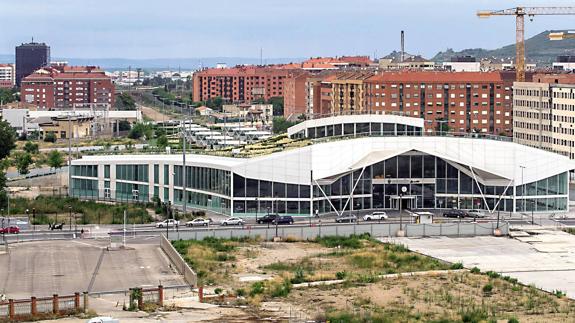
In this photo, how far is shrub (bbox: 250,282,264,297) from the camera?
36750mm

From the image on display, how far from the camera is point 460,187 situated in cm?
5803

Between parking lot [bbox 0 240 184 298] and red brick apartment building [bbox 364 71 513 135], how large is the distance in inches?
2173

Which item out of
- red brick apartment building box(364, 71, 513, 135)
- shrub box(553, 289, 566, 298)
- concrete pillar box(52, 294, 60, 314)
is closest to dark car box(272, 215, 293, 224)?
shrub box(553, 289, 566, 298)

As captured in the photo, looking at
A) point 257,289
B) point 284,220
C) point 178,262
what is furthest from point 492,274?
point 284,220

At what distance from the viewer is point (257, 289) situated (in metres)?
37.1

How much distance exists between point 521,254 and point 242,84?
118143 millimetres

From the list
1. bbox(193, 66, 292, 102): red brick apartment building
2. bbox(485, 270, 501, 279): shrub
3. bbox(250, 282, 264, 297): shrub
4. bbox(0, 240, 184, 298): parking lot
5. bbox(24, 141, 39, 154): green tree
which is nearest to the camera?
bbox(250, 282, 264, 297): shrub

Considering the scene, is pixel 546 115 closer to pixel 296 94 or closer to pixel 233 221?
pixel 233 221

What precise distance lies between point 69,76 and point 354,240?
112 metres

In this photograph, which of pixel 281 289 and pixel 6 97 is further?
pixel 6 97

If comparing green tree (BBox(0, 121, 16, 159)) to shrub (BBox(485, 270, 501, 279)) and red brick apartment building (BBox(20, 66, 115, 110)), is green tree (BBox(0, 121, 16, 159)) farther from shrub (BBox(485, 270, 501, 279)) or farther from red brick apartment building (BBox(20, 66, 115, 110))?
red brick apartment building (BBox(20, 66, 115, 110))

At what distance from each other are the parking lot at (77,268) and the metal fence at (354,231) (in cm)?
297

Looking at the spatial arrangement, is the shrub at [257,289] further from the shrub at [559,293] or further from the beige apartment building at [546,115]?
the beige apartment building at [546,115]

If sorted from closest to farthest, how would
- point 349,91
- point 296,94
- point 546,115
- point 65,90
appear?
point 546,115, point 349,91, point 296,94, point 65,90
